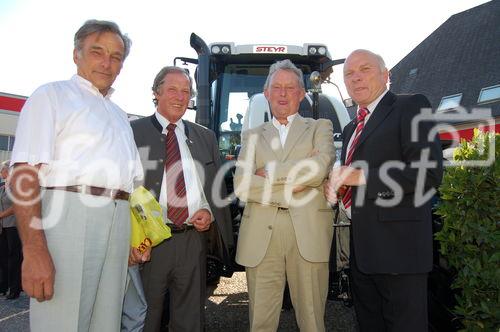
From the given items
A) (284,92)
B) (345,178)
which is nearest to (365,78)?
(284,92)

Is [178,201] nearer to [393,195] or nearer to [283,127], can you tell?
[283,127]

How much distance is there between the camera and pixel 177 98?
112 inches

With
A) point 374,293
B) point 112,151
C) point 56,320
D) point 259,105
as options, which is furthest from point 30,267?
point 259,105

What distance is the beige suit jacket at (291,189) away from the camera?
8.34 feet

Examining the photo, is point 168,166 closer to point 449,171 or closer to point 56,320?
point 56,320

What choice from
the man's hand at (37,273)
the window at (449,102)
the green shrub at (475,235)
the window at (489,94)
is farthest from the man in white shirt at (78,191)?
the window at (449,102)

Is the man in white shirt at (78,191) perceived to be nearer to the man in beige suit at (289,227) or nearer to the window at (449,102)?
the man in beige suit at (289,227)

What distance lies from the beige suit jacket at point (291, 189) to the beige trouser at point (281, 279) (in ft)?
0.18

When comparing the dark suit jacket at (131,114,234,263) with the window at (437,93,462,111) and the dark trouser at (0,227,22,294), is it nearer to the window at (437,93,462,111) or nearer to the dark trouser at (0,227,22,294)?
the dark trouser at (0,227,22,294)

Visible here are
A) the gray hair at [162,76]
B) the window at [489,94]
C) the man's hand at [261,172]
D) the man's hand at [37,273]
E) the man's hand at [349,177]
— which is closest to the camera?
the man's hand at [37,273]

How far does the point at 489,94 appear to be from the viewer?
17906mm

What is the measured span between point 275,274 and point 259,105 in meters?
2.39

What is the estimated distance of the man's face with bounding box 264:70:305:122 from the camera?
2.72 meters

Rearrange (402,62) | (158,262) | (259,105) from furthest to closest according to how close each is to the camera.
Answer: (402,62) < (259,105) < (158,262)
